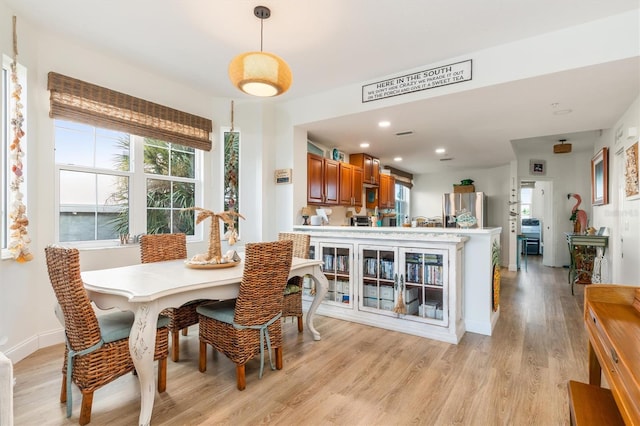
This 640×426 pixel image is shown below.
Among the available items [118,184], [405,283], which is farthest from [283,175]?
[405,283]

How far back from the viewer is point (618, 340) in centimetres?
120

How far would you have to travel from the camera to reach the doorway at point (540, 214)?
742 cm

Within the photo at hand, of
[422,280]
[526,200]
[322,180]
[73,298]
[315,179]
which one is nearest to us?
[73,298]

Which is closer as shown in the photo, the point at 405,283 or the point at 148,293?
the point at 148,293

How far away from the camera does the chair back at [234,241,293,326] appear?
2.06 meters

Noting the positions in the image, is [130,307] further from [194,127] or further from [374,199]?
[374,199]

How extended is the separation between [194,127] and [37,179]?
5.27ft

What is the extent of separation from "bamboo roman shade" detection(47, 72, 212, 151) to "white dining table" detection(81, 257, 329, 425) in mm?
1576

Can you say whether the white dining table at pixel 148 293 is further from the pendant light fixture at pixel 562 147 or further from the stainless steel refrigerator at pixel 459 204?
the pendant light fixture at pixel 562 147

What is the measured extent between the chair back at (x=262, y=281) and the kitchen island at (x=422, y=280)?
138cm

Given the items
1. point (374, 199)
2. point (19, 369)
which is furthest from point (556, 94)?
point (19, 369)

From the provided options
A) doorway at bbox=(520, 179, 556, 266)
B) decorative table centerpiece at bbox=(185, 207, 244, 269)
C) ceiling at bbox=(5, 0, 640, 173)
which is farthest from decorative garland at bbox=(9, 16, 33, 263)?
doorway at bbox=(520, 179, 556, 266)

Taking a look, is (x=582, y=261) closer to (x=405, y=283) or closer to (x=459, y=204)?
(x=459, y=204)

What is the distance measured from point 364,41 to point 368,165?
327 cm
